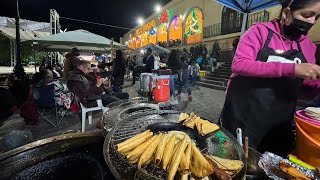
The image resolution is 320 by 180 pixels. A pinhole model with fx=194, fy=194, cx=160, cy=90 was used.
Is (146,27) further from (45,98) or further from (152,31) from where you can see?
(45,98)

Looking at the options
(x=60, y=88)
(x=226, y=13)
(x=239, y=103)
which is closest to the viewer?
(x=239, y=103)

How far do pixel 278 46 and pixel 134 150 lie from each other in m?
1.59

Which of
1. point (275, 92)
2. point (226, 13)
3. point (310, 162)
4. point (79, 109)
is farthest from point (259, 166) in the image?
point (226, 13)

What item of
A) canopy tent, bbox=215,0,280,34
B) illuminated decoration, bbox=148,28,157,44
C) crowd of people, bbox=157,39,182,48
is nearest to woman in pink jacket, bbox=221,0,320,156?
canopy tent, bbox=215,0,280,34

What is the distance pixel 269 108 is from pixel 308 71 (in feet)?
1.52

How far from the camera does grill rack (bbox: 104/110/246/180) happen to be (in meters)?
1.00

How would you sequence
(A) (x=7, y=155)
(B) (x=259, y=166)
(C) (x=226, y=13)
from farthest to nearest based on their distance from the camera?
(C) (x=226, y=13) < (A) (x=7, y=155) < (B) (x=259, y=166)

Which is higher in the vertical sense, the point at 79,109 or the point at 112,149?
the point at 112,149

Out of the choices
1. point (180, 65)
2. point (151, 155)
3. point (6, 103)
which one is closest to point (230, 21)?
point (180, 65)

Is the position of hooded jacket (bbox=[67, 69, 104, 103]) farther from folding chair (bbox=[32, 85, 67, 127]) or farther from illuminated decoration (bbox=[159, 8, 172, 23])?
illuminated decoration (bbox=[159, 8, 172, 23])

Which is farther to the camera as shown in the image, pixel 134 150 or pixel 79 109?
pixel 79 109

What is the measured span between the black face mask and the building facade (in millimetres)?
12313

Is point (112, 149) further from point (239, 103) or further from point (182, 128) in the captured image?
point (239, 103)

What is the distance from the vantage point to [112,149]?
4.04ft
